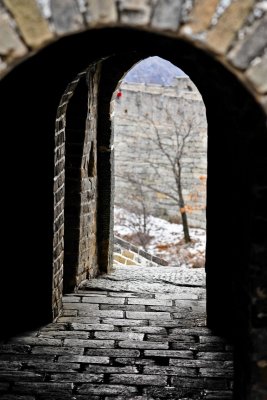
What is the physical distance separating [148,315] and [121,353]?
1154mm

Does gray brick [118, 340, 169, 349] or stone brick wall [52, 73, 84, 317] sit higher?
stone brick wall [52, 73, 84, 317]

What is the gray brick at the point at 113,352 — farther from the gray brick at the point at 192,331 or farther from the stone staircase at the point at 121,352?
the gray brick at the point at 192,331

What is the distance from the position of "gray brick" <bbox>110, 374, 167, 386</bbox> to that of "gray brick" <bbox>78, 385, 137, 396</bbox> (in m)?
0.09

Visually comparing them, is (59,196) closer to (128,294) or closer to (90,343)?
(90,343)

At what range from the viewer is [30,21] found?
3.42 meters

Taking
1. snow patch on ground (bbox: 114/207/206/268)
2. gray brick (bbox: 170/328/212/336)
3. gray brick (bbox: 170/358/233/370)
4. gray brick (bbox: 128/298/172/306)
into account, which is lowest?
gray brick (bbox: 170/358/233/370)

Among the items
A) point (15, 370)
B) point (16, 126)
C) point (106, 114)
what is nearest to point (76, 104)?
point (106, 114)

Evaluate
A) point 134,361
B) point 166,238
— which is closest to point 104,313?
point 134,361

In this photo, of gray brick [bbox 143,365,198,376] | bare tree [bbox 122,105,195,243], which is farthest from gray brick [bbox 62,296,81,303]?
bare tree [bbox 122,105,195,243]

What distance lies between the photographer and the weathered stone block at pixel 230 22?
134 inches

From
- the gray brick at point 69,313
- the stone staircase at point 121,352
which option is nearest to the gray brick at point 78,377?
the stone staircase at point 121,352

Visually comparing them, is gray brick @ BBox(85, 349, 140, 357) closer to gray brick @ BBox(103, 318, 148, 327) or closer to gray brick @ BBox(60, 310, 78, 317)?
gray brick @ BBox(103, 318, 148, 327)

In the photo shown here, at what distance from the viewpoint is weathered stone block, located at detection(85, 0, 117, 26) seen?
3424 mm

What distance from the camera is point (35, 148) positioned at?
6770 millimetres
